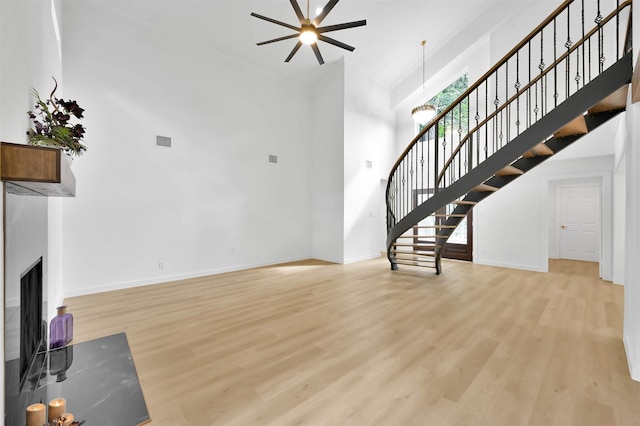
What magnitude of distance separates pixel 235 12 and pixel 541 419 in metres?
6.42

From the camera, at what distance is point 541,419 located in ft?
5.40

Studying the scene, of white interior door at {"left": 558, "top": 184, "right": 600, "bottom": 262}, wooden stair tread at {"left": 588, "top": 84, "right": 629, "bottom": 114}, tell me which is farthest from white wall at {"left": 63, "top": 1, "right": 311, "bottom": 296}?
white interior door at {"left": 558, "top": 184, "right": 600, "bottom": 262}

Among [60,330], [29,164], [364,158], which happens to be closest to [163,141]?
[60,330]

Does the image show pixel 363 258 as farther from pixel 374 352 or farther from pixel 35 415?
pixel 35 415

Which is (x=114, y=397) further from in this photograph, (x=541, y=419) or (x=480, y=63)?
(x=480, y=63)

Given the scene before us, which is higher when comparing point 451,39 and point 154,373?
point 451,39

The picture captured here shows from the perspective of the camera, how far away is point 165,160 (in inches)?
193

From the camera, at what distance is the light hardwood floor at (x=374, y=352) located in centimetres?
174

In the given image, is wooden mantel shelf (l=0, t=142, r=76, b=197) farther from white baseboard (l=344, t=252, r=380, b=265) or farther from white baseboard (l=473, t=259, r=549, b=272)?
white baseboard (l=473, t=259, r=549, b=272)

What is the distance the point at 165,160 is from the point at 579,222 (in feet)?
32.6

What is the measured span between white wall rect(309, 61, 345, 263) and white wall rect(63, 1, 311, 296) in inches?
32.9

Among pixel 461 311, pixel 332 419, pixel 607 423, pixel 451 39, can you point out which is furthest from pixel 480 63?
pixel 332 419

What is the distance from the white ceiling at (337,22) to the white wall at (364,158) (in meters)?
0.57

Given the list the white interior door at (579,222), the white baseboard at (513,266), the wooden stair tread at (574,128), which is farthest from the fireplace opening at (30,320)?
the white interior door at (579,222)
